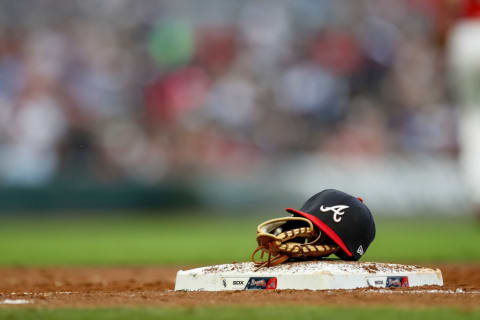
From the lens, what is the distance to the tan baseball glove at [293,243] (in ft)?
13.7

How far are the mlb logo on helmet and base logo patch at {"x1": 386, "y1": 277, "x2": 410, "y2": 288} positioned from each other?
271mm

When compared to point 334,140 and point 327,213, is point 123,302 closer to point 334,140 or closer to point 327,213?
point 327,213

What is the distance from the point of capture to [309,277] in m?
3.97

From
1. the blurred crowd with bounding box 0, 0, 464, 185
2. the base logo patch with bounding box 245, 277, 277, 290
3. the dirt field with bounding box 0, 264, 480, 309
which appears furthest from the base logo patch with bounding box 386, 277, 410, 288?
the blurred crowd with bounding box 0, 0, 464, 185

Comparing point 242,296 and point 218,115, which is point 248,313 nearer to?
point 242,296

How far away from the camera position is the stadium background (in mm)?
15570

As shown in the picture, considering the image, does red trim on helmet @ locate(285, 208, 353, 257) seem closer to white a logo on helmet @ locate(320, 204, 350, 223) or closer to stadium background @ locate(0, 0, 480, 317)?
white a logo on helmet @ locate(320, 204, 350, 223)

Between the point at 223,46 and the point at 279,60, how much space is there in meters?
1.51

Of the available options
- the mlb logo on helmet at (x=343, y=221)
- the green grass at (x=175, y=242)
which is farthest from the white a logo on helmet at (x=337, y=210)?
the green grass at (x=175, y=242)

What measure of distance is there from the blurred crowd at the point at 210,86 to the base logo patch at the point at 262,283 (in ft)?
37.4

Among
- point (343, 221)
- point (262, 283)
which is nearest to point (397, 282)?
point (343, 221)

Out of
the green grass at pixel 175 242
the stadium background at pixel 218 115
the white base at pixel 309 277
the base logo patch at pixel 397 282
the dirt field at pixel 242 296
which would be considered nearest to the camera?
the dirt field at pixel 242 296

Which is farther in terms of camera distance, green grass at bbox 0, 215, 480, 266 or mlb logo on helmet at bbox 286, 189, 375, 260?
green grass at bbox 0, 215, 480, 266

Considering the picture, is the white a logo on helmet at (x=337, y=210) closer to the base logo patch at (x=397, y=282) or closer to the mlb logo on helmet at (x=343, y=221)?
the mlb logo on helmet at (x=343, y=221)
